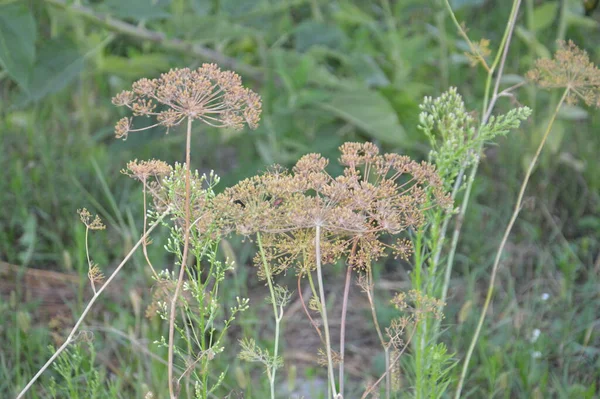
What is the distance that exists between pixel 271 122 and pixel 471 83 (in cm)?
171

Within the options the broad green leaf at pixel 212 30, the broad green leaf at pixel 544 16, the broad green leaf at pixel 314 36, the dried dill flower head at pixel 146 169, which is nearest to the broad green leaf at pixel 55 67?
the broad green leaf at pixel 212 30

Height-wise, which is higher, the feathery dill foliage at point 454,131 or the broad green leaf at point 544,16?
the feathery dill foliage at point 454,131

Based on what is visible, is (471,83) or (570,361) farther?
(471,83)

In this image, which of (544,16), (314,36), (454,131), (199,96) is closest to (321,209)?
(199,96)

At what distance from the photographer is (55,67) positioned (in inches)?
102

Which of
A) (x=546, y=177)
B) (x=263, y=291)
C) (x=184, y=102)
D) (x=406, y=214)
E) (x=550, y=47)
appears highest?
(x=184, y=102)

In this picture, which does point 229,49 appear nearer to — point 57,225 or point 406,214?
point 57,225

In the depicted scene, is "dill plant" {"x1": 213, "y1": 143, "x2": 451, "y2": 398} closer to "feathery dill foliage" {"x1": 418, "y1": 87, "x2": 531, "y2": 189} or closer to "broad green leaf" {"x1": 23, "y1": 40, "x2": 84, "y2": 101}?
"feathery dill foliage" {"x1": 418, "y1": 87, "x2": 531, "y2": 189}

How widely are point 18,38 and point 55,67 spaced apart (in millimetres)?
477

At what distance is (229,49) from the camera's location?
3215 millimetres

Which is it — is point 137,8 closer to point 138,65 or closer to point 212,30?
point 212,30

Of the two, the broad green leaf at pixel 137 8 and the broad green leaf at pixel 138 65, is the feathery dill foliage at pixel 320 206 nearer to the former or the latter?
the broad green leaf at pixel 137 8

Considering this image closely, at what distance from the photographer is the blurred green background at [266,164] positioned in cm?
215

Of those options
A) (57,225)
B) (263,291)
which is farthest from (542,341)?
(57,225)
